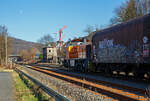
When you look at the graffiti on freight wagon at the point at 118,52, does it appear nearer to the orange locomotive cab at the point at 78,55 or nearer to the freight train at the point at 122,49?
the freight train at the point at 122,49

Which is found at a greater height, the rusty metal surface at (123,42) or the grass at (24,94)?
the rusty metal surface at (123,42)

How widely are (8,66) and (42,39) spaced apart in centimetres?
7263

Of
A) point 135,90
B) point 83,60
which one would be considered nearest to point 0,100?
point 135,90

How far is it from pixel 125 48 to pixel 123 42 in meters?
0.51

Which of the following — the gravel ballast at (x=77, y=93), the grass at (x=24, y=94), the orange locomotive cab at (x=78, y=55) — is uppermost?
the orange locomotive cab at (x=78, y=55)

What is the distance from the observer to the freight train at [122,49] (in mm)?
11020

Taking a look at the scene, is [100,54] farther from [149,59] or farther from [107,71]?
[149,59]

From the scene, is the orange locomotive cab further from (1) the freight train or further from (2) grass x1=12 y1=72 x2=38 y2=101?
(2) grass x1=12 y1=72 x2=38 y2=101

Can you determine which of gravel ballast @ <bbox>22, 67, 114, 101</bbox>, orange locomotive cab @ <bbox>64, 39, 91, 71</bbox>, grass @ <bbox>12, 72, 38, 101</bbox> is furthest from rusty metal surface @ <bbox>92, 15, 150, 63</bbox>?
grass @ <bbox>12, 72, 38, 101</bbox>

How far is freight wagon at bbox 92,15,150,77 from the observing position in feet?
36.0

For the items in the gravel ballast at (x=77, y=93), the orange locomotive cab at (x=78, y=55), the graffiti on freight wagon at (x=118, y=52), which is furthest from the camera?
the orange locomotive cab at (x=78, y=55)

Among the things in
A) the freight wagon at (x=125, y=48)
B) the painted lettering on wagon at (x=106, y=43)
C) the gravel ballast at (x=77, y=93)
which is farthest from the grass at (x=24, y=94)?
the painted lettering on wagon at (x=106, y=43)

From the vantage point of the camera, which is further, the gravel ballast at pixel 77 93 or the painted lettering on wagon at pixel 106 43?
the painted lettering on wagon at pixel 106 43

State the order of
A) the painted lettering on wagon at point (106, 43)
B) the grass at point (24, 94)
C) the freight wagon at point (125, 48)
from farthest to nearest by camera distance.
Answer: the painted lettering on wagon at point (106, 43) → the freight wagon at point (125, 48) → the grass at point (24, 94)
